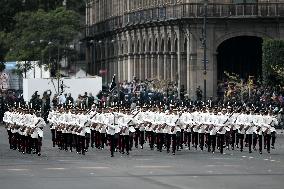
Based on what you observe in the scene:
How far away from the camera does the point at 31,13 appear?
10294 cm

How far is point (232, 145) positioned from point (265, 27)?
1321 inches

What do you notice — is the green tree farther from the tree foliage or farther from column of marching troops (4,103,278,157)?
column of marching troops (4,103,278,157)

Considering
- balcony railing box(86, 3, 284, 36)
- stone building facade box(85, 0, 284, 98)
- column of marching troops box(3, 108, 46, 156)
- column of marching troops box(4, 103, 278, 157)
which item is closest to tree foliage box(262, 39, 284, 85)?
stone building facade box(85, 0, 284, 98)

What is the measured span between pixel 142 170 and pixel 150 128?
10.8m

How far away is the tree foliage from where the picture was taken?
76312 millimetres

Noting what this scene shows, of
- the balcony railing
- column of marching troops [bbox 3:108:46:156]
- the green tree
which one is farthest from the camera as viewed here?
the green tree

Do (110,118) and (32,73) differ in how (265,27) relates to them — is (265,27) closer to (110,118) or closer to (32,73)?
(32,73)

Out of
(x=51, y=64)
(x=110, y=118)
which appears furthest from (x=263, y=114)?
(x=51, y=64)

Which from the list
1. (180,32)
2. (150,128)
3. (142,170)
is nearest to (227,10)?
(180,32)

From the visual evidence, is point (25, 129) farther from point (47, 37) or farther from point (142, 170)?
point (47, 37)

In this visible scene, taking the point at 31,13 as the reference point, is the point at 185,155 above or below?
below

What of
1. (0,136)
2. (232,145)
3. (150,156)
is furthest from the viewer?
(0,136)

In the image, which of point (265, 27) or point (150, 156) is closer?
point (150, 156)

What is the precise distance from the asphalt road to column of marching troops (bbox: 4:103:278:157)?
54cm
